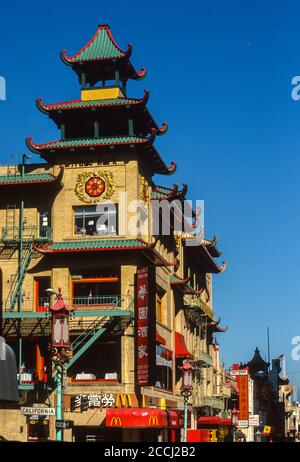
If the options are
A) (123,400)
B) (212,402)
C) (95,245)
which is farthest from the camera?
(212,402)

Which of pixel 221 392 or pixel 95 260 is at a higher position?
pixel 95 260

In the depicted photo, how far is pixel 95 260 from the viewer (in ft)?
175

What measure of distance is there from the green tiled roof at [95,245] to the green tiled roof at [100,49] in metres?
12.9

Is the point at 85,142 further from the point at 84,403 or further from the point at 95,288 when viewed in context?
the point at 84,403

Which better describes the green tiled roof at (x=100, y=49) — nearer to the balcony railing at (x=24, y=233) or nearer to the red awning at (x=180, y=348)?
the balcony railing at (x=24, y=233)

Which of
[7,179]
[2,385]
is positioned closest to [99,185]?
[7,179]

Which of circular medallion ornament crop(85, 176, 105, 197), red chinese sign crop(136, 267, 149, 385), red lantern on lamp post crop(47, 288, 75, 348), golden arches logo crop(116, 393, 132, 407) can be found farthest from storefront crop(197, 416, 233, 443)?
red lantern on lamp post crop(47, 288, 75, 348)

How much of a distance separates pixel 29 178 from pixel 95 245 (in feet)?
20.2

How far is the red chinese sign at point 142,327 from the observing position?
163 feet

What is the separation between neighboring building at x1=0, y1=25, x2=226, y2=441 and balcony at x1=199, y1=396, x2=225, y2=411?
45.6ft

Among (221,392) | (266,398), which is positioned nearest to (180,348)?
(221,392)

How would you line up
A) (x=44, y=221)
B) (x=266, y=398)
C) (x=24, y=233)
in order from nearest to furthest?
1. (x=24, y=233)
2. (x=44, y=221)
3. (x=266, y=398)

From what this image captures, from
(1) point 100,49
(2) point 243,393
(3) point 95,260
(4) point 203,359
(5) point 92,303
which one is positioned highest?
(1) point 100,49

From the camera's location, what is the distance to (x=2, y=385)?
11570 millimetres
